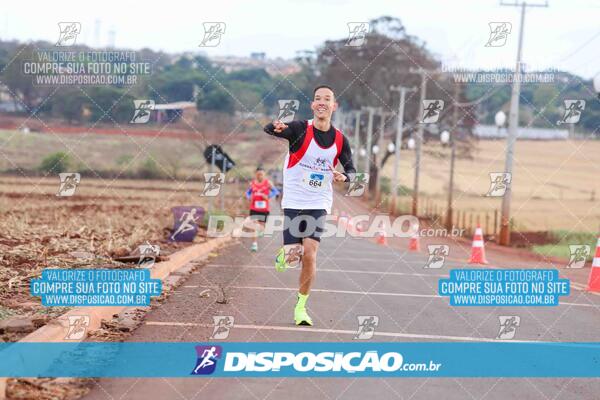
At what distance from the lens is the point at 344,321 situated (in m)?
10.6

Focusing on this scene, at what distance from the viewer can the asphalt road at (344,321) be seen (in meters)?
7.41

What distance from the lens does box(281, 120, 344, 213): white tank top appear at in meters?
9.78

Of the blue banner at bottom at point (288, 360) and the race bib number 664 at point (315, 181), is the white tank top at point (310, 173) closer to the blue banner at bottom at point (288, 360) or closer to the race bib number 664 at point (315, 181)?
the race bib number 664 at point (315, 181)

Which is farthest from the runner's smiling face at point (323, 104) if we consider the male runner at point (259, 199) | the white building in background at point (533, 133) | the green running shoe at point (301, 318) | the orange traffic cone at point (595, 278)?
the white building in background at point (533, 133)

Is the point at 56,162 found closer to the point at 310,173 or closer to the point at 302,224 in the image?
the point at 302,224

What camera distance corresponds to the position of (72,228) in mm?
19219

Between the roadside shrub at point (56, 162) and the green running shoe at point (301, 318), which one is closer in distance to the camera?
the green running shoe at point (301, 318)

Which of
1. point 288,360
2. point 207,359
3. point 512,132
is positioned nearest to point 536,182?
point 512,132

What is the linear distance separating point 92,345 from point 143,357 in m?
0.64

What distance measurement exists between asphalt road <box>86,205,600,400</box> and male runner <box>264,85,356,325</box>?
804 millimetres

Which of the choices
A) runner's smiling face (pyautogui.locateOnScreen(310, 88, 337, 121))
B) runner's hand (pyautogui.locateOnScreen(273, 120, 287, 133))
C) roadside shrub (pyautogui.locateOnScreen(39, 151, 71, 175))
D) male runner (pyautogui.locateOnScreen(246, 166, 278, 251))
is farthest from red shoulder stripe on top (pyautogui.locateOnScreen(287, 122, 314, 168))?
roadside shrub (pyautogui.locateOnScreen(39, 151, 71, 175))

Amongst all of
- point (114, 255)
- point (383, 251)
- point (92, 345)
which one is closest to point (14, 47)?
point (383, 251)

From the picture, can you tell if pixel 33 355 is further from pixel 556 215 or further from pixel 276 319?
pixel 556 215

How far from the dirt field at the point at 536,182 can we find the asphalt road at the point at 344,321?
2674cm
